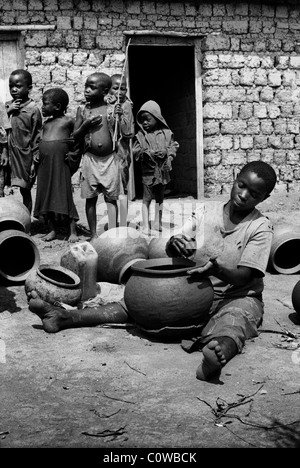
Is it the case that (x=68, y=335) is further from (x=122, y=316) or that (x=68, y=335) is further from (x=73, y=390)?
(x=73, y=390)

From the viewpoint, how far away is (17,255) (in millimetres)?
6070

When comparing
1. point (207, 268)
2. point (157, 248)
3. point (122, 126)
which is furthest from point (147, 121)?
point (207, 268)

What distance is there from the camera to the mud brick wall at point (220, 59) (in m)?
9.04

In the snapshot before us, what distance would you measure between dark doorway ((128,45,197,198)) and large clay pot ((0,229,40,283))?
513 centimetres

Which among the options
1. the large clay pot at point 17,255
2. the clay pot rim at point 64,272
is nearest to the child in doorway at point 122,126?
the large clay pot at point 17,255

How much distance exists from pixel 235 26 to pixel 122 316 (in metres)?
6.99

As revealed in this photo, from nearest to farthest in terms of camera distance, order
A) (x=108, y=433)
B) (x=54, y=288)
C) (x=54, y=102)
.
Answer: (x=108, y=433)
(x=54, y=288)
(x=54, y=102)

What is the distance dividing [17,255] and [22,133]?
1933mm

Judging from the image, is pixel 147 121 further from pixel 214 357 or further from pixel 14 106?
pixel 214 357

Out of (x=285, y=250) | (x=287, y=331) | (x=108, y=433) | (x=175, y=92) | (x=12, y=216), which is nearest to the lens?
(x=108, y=433)

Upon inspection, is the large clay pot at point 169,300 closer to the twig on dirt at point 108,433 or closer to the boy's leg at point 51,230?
the twig on dirt at point 108,433

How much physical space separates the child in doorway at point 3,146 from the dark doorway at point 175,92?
360 cm

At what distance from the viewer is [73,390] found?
329 centimetres

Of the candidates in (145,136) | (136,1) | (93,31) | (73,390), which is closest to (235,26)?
(136,1)
